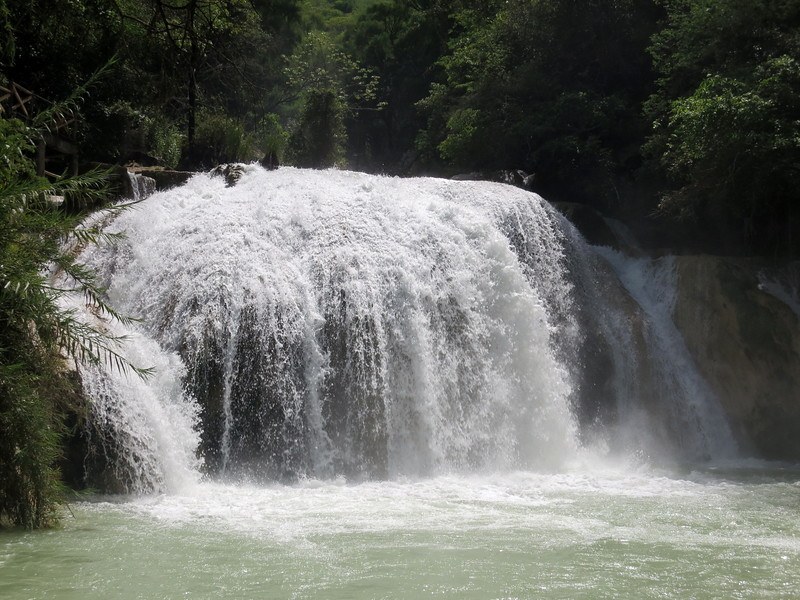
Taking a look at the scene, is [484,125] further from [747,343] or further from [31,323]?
[31,323]

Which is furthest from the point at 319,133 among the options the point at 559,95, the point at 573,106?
the point at 573,106

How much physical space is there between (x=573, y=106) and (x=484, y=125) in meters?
2.12

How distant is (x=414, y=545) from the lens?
747cm

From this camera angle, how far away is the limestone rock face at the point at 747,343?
1404 cm

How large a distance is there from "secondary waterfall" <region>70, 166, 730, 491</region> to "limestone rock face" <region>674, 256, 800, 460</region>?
0.42 m

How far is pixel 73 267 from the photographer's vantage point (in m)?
6.71

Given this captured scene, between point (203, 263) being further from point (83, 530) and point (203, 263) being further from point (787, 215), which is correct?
point (787, 215)

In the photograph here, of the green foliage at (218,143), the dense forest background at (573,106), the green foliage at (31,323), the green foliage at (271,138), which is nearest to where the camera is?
the green foliage at (31,323)

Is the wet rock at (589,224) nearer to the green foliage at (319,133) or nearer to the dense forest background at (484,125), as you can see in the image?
the dense forest background at (484,125)

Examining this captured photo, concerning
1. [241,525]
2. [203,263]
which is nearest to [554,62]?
[203,263]

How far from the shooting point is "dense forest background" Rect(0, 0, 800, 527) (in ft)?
23.9

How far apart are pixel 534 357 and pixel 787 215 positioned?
585 centimetres

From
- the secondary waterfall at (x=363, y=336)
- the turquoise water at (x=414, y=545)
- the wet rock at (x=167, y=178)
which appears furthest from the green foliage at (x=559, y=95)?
the turquoise water at (x=414, y=545)

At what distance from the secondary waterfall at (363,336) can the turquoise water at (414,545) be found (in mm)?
894
